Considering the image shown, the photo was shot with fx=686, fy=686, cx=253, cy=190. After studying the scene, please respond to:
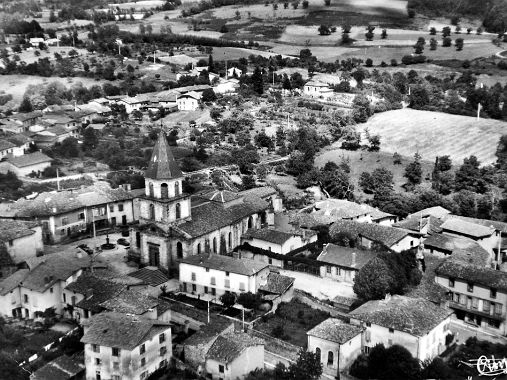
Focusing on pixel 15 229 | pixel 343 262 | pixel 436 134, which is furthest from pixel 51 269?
pixel 436 134

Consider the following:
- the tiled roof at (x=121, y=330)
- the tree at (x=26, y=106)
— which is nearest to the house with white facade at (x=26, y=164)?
the tree at (x=26, y=106)

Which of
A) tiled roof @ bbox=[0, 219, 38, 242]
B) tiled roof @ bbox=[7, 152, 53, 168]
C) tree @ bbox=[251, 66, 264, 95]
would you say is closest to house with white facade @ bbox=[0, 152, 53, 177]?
tiled roof @ bbox=[7, 152, 53, 168]

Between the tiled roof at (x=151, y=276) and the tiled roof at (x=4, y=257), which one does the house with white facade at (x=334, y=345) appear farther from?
the tiled roof at (x=4, y=257)

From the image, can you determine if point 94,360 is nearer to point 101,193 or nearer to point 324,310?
point 324,310

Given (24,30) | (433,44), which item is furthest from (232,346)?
(24,30)

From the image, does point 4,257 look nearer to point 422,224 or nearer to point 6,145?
point 6,145

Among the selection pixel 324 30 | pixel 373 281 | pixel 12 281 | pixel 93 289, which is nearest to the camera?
pixel 93 289

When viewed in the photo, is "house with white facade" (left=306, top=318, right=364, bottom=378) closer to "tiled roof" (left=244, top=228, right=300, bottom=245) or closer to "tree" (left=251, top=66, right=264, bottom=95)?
"tiled roof" (left=244, top=228, right=300, bottom=245)

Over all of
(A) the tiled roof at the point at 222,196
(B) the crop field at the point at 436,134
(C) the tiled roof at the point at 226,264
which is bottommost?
(B) the crop field at the point at 436,134
